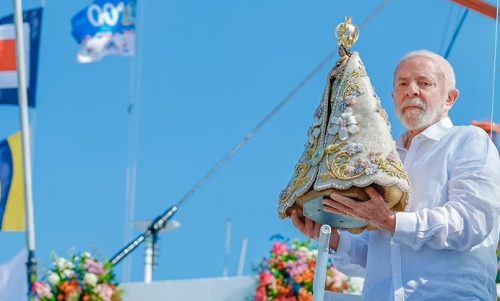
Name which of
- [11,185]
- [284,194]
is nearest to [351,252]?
[284,194]

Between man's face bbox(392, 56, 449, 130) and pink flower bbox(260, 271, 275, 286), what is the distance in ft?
13.5

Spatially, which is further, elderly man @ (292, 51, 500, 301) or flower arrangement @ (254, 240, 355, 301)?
flower arrangement @ (254, 240, 355, 301)

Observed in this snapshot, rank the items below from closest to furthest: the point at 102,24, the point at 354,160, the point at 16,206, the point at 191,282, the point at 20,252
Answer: the point at 354,160 < the point at 191,282 < the point at 20,252 < the point at 16,206 < the point at 102,24

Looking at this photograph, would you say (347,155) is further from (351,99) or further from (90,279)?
(90,279)

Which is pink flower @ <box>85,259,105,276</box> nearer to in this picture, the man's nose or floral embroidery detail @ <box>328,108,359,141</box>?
the man's nose

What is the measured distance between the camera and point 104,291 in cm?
888

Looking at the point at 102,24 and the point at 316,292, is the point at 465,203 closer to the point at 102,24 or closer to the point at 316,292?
the point at 316,292

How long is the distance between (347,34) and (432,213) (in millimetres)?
591

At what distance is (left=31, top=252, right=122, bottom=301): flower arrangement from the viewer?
8.85 m

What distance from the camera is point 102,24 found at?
15.8m

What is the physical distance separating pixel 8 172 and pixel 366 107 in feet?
30.7

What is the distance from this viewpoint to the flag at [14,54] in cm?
1366

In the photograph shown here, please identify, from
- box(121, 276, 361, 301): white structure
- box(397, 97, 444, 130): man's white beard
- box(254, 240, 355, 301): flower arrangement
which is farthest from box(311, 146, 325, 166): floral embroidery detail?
box(121, 276, 361, 301): white structure

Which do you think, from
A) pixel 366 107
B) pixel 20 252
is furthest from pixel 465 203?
pixel 20 252
